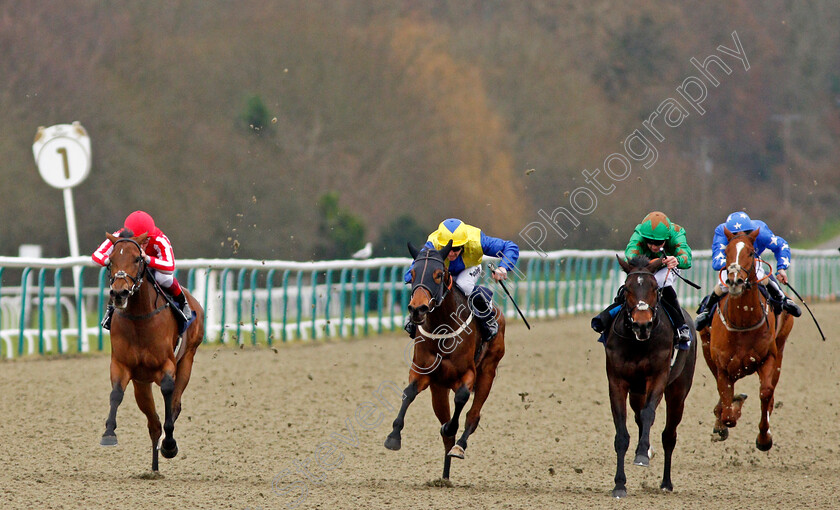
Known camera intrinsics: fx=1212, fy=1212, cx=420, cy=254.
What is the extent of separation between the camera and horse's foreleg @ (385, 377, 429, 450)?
6.52 metres

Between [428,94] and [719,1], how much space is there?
900 centimetres

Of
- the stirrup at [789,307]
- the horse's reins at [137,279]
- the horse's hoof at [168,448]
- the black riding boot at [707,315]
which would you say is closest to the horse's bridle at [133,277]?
the horse's reins at [137,279]

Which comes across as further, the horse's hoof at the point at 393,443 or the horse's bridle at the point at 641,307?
the horse's hoof at the point at 393,443

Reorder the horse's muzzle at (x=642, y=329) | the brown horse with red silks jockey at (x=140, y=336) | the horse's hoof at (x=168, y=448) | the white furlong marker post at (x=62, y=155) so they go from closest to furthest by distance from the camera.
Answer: the horse's muzzle at (x=642, y=329) < the brown horse with red silks jockey at (x=140, y=336) < the horse's hoof at (x=168, y=448) < the white furlong marker post at (x=62, y=155)

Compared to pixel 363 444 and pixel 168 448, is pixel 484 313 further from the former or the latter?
pixel 168 448

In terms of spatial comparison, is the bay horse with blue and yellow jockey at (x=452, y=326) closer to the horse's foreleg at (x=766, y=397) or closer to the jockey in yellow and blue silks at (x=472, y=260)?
the jockey in yellow and blue silks at (x=472, y=260)

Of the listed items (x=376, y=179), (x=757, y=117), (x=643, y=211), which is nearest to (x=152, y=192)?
(x=376, y=179)

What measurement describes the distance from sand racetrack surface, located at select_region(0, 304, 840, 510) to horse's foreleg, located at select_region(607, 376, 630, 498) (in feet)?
0.35

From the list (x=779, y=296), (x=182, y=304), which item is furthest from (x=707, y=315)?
(x=182, y=304)

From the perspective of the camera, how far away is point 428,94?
96.7ft

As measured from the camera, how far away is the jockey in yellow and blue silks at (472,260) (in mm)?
7043

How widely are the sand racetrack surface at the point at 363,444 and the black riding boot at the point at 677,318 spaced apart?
0.83 m

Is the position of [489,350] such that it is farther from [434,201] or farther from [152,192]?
[434,201]

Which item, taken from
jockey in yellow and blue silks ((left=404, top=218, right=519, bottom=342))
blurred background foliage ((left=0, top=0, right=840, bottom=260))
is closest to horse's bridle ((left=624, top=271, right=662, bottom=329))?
jockey in yellow and blue silks ((left=404, top=218, right=519, bottom=342))
